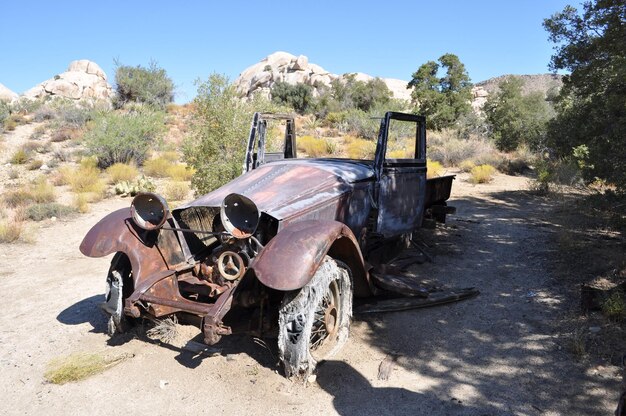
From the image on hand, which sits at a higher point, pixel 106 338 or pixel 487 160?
pixel 487 160

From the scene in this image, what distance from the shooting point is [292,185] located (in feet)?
14.0

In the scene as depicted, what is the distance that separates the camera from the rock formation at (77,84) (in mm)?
36375

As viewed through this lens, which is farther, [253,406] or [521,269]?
[521,269]

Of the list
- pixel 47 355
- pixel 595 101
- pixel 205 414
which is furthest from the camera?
pixel 595 101

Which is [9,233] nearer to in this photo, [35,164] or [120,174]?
[120,174]

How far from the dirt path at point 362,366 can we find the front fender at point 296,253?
2.80 ft

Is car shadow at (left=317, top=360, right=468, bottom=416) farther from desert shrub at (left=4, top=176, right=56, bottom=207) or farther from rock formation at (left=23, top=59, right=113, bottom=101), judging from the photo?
rock formation at (left=23, top=59, right=113, bottom=101)

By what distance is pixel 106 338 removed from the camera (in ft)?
13.7

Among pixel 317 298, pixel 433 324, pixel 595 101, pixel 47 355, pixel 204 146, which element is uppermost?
pixel 595 101

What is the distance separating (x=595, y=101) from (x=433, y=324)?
486 cm

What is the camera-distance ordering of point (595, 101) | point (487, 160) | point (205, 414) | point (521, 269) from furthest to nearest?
point (487, 160), point (595, 101), point (521, 269), point (205, 414)

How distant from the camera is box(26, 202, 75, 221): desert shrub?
937 cm

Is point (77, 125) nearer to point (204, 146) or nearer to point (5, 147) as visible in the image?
point (5, 147)

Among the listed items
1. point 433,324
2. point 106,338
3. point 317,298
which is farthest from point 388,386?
point 106,338
